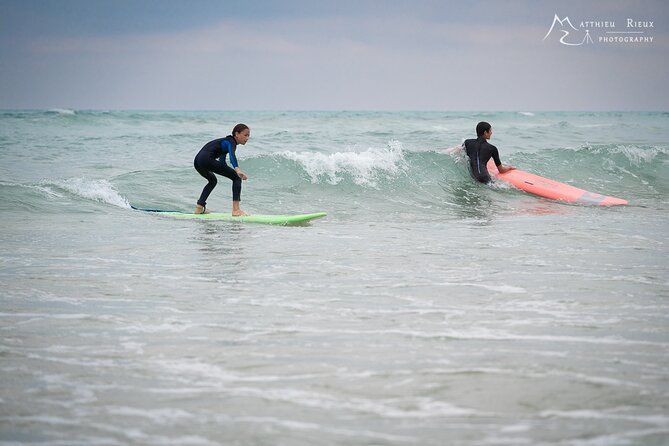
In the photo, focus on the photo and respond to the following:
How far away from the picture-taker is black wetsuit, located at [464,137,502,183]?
42.7ft

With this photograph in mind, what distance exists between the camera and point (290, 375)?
11.0 ft

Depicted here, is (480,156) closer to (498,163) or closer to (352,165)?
(498,163)

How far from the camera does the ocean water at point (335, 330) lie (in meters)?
2.84

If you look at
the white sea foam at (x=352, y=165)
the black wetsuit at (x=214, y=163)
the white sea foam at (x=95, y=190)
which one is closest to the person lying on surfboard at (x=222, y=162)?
the black wetsuit at (x=214, y=163)

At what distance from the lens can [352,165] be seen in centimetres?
1475

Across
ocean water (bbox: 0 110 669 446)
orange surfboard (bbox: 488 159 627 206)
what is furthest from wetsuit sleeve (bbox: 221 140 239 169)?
orange surfboard (bbox: 488 159 627 206)

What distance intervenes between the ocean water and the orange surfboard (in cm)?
162

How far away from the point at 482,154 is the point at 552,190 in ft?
4.67

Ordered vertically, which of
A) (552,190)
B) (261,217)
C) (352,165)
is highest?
(352,165)

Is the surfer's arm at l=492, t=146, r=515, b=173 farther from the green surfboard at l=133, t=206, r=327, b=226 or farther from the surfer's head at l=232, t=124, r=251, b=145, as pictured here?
the surfer's head at l=232, t=124, r=251, b=145

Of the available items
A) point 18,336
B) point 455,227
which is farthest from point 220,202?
point 18,336

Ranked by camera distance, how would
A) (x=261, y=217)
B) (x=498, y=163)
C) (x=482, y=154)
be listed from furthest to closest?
(x=482, y=154) < (x=498, y=163) < (x=261, y=217)

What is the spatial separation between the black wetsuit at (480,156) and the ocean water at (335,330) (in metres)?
3.02

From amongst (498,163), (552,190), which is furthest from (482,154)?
(552,190)
